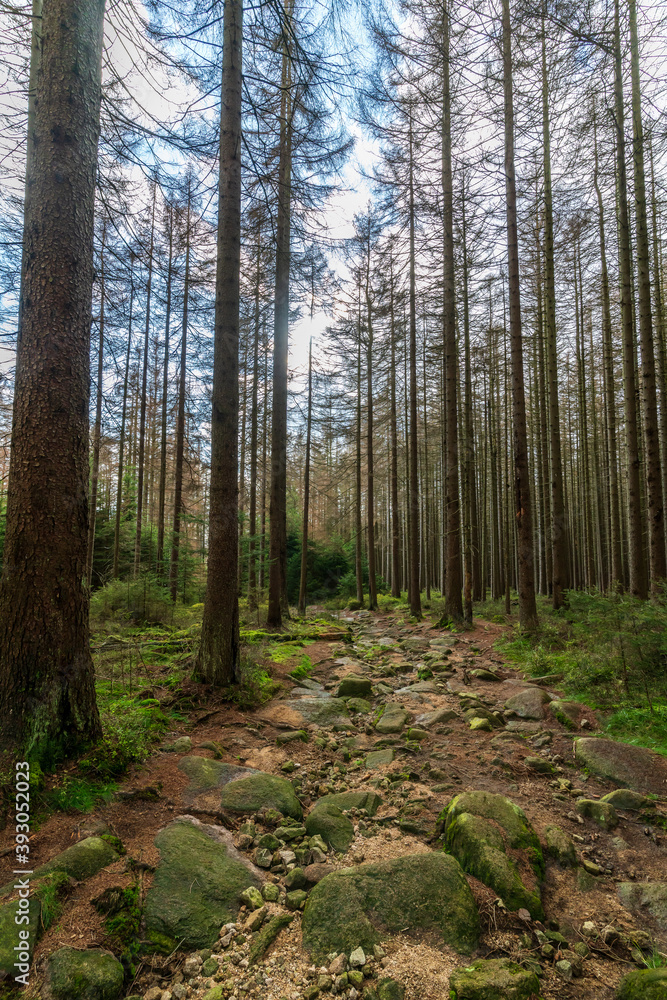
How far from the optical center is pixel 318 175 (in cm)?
886

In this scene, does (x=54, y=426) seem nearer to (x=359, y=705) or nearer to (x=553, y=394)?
(x=359, y=705)

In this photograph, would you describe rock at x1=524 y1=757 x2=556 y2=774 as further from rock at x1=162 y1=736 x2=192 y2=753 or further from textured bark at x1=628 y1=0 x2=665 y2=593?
textured bark at x1=628 y1=0 x2=665 y2=593

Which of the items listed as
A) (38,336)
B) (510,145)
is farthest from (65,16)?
(510,145)

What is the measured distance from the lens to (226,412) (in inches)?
216

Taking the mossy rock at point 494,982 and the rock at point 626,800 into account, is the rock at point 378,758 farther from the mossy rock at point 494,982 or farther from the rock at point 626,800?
the mossy rock at point 494,982

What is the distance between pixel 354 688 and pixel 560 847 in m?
3.60

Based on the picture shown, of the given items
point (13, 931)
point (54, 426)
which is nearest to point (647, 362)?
point (54, 426)

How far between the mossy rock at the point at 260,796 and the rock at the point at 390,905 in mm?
918

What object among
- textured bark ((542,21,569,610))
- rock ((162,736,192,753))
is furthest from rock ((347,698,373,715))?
textured bark ((542,21,569,610))

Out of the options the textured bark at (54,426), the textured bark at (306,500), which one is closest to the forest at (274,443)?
the textured bark at (54,426)

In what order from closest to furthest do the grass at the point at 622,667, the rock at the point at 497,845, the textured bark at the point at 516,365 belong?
the rock at the point at 497,845, the grass at the point at 622,667, the textured bark at the point at 516,365

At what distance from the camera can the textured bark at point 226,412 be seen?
5.26 metres

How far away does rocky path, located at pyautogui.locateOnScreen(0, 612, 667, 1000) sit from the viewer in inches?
75.2

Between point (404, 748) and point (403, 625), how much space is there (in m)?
8.31
